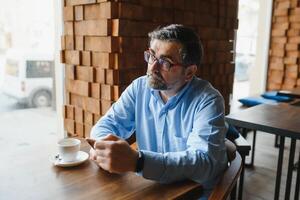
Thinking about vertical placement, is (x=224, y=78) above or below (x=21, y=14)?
below

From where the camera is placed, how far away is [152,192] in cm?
95

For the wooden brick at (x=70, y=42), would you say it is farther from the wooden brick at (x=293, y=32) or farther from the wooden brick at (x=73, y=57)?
the wooden brick at (x=293, y=32)

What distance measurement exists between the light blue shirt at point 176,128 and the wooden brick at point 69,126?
2.60 ft

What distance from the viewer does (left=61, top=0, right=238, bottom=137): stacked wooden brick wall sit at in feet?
6.10

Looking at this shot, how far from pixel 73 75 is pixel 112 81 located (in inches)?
16.0

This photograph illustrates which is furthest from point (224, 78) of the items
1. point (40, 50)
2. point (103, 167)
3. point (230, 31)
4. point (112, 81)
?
point (103, 167)

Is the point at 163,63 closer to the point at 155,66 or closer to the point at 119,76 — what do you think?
the point at 155,66

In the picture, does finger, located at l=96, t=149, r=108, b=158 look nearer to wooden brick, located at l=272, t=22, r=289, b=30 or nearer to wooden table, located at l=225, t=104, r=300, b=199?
wooden table, located at l=225, t=104, r=300, b=199

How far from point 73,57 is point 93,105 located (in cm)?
38

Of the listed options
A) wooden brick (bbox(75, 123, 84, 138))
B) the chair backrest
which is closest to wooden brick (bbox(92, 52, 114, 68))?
wooden brick (bbox(75, 123, 84, 138))

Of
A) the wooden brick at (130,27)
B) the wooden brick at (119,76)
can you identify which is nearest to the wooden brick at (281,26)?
the wooden brick at (130,27)

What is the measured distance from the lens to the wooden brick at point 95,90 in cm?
200

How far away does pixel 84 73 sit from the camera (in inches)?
81.4

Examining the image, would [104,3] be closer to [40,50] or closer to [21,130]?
[40,50]
